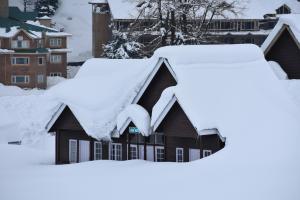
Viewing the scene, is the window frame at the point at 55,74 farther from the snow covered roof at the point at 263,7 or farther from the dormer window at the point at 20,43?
the snow covered roof at the point at 263,7

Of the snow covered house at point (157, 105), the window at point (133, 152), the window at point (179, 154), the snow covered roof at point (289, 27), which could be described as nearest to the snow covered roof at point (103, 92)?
the snow covered house at point (157, 105)

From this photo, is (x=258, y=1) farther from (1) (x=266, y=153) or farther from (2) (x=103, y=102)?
(1) (x=266, y=153)

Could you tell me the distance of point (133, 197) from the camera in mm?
20594

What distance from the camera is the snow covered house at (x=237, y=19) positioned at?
78.4 meters

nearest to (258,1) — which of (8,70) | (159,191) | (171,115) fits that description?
(8,70)

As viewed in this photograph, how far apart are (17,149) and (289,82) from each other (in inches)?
659

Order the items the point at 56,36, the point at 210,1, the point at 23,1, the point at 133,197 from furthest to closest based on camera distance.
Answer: the point at 23,1
the point at 56,36
the point at 210,1
the point at 133,197

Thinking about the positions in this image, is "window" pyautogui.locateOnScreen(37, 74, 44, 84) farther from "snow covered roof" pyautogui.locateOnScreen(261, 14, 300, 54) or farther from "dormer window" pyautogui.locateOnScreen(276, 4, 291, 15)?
"snow covered roof" pyautogui.locateOnScreen(261, 14, 300, 54)

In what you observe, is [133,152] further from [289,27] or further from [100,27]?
[100,27]

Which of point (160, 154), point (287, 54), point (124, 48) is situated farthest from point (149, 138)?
point (124, 48)

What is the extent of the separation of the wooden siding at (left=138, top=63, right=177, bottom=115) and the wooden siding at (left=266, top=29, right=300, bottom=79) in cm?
660

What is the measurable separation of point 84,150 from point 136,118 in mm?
4533

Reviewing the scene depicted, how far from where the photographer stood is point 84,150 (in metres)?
30.4

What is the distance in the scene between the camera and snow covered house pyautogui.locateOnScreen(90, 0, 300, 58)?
7838 cm
